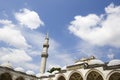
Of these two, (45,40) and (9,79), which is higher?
(45,40)

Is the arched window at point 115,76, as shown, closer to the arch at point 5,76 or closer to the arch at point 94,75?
the arch at point 94,75

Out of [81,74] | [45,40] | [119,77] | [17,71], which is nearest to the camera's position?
[119,77]

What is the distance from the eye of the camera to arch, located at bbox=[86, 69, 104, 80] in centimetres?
2438

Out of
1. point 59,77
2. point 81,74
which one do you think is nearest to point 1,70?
point 59,77

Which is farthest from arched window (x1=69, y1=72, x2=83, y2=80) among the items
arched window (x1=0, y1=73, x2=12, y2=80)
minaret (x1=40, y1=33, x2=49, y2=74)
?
minaret (x1=40, y1=33, x2=49, y2=74)

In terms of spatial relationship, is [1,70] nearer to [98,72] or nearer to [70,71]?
[70,71]

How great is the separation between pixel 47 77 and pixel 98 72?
36.9 ft

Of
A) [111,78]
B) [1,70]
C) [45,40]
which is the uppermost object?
[45,40]

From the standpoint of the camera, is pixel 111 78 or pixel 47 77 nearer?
pixel 111 78

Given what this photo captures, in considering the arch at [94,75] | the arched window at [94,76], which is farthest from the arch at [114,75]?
the arched window at [94,76]

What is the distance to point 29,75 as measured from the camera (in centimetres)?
3369

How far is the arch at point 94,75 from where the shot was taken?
24375 mm

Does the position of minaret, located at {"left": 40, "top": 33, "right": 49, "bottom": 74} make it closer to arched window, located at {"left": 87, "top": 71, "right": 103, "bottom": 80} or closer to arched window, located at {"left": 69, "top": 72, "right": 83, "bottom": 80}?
arched window, located at {"left": 69, "top": 72, "right": 83, "bottom": 80}

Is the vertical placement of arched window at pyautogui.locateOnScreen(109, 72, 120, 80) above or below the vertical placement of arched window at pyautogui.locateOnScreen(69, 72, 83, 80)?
below
